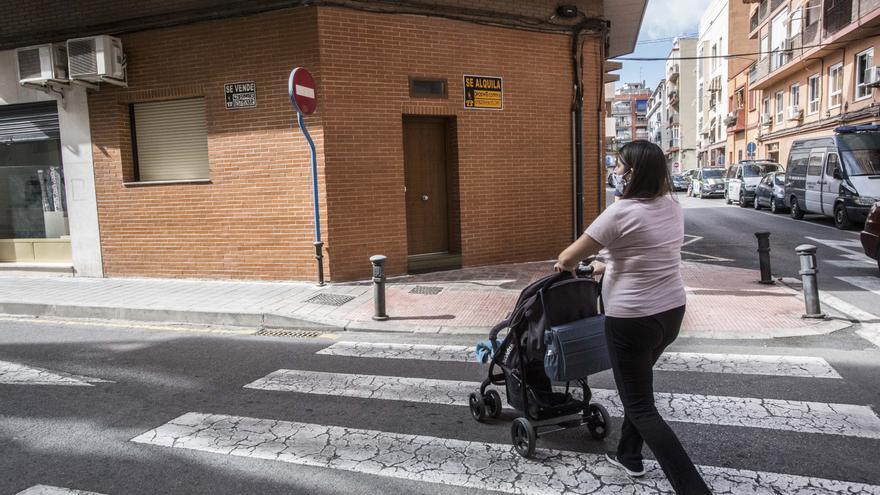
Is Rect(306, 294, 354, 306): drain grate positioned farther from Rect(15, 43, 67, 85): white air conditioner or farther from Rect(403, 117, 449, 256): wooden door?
Rect(15, 43, 67, 85): white air conditioner

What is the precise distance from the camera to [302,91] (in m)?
8.20

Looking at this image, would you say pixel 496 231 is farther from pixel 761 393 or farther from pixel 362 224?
pixel 761 393

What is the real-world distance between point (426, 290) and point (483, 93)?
3.80 metres

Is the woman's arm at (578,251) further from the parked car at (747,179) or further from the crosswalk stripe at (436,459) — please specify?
the parked car at (747,179)

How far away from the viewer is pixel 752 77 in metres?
37.7

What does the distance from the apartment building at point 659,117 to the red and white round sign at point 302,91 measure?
7703 cm

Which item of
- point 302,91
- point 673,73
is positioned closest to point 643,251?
point 302,91

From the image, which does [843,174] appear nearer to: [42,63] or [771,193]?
[771,193]

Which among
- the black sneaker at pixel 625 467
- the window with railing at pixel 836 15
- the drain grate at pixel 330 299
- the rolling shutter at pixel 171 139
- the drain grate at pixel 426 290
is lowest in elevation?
the black sneaker at pixel 625 467

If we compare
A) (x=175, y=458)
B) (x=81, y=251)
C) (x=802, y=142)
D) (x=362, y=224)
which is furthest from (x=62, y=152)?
(x=802, y=142)

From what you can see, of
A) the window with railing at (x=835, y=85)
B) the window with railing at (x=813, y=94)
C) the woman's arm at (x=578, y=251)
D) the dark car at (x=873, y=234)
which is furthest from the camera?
the window with railing at (x=813, y=94)

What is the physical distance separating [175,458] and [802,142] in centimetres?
2032

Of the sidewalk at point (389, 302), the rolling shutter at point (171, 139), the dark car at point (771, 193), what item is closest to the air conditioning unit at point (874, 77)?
the dark car at point (771, 193)

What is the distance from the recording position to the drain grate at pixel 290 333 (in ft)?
22.8
